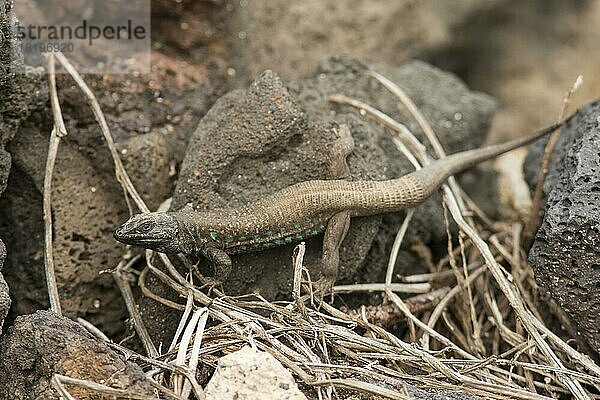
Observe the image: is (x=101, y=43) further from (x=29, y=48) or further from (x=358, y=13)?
(x=358, y=13)

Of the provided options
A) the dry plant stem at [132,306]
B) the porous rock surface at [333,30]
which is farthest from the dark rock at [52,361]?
the porous rock surface at [333,30]

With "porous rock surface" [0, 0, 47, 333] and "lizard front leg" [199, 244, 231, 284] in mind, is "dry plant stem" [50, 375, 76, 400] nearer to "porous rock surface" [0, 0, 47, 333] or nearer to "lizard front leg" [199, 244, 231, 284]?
"porous rock surface" [0, 0, 47, 333]

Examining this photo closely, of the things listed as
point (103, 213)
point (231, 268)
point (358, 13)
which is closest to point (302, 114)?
point (231, 268)

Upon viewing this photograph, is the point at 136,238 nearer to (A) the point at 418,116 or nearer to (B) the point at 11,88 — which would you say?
(B) the point at 11,88

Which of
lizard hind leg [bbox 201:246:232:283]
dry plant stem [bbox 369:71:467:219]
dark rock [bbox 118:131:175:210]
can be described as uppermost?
dry plant stem [bbox 369:71:467:219]

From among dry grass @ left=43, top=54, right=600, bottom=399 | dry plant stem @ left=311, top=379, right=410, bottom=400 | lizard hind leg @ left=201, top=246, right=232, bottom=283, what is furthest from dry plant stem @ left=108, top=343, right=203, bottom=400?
lizard hind leg @ left=201, top=246, right=232, bottom=283

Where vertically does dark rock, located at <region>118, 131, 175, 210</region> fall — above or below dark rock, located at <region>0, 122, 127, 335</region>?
above
